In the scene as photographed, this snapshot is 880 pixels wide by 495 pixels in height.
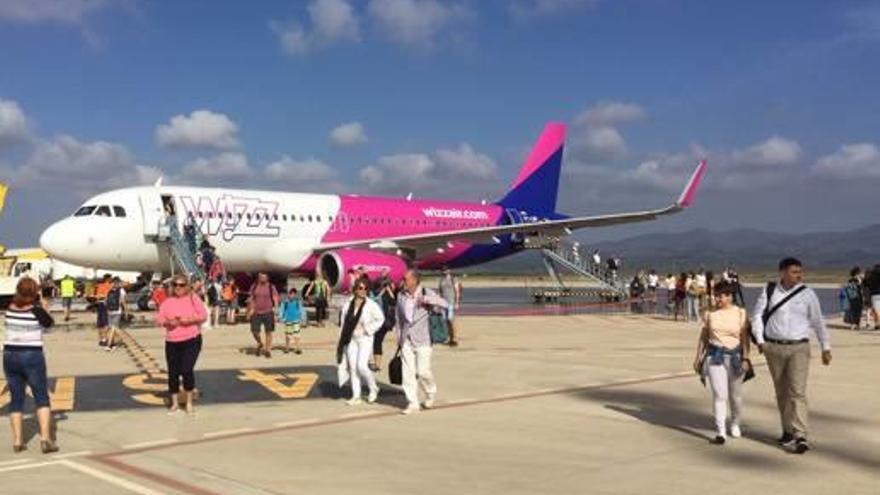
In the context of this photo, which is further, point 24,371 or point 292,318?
point 292,318

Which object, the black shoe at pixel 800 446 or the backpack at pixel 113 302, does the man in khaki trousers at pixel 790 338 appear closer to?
the black shoe at pixel 800 446

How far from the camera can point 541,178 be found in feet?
139

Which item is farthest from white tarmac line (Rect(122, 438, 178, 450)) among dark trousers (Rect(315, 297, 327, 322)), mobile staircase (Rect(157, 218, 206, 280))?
mobile staircase (Rect(157, 218, 206, 280))

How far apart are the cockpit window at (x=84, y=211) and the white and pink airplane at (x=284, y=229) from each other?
0.04 metres

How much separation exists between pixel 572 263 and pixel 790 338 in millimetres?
32785

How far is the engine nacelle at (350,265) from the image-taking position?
2664 cm

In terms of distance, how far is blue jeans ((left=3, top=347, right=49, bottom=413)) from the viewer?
834 cm

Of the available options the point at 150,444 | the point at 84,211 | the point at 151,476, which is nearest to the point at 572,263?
the point at 84,211

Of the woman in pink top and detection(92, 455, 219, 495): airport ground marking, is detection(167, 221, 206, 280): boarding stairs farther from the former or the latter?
detection(92, 455, 219, 495): airport ground marking

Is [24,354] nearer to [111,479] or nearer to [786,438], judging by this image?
[111,479]

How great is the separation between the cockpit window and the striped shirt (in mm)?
18303

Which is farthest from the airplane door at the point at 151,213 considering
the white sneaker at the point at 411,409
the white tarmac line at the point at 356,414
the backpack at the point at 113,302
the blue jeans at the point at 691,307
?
the white sneaker at the point at 411,409

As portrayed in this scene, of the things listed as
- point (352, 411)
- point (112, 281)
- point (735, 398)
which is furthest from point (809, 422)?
point (112, 281)

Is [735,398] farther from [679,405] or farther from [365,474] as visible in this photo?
[365,474]
